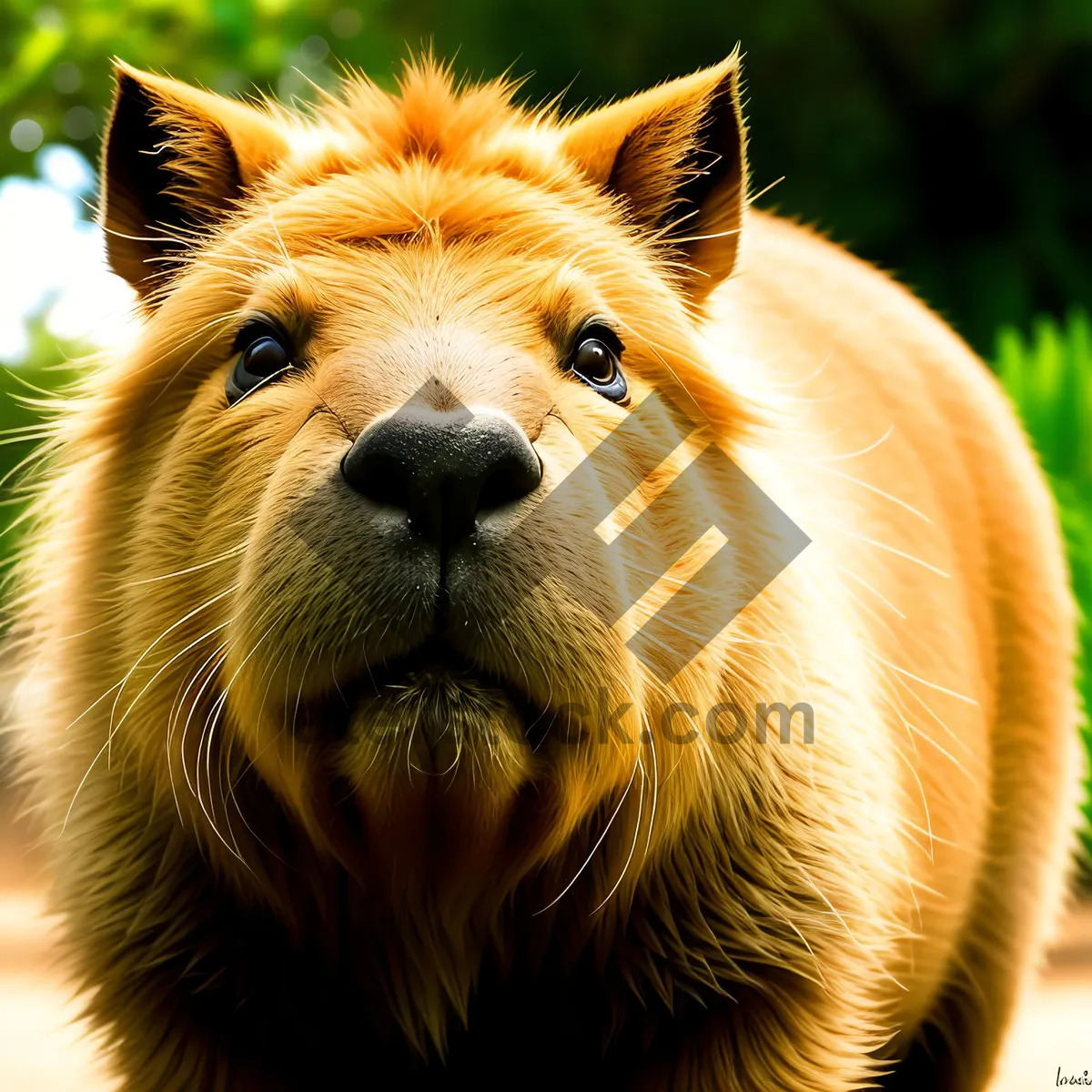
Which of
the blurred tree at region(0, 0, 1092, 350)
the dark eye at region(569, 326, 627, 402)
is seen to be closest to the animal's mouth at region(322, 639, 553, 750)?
the dark eye at region(569, 326, 627, 402)

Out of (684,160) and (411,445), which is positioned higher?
(684,160)

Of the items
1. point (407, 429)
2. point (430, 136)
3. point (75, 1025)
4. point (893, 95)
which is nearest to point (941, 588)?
point (430, 136)

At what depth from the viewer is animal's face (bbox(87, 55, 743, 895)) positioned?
2.32m

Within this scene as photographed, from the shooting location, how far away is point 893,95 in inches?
528

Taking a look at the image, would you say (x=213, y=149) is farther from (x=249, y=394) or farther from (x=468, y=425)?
(x=468, y=425)

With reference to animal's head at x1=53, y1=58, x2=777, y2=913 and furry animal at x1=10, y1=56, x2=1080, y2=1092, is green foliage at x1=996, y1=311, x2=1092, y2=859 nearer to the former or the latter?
furry animal at x1=10, y1=56, x2=1080, y2=1092

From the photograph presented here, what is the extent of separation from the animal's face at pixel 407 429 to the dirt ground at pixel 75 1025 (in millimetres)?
1044

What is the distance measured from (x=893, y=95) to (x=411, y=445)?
12.4 meters

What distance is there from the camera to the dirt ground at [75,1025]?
430 cm

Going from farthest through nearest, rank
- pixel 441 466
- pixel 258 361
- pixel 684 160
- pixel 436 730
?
pixel 684 160 → pixel 258 361 → pixel 436 730 → pixel 441 466

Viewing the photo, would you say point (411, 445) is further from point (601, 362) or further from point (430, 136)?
point (430, 136)
